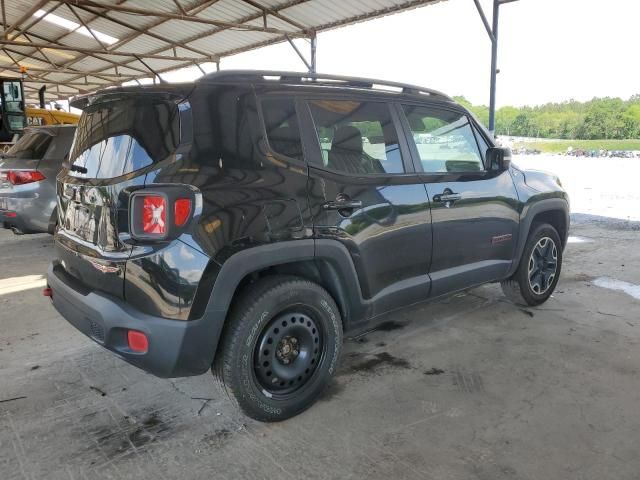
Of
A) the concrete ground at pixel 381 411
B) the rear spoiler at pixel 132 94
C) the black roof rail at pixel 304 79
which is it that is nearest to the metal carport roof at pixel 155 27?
the black roof rail at pixel 304 79

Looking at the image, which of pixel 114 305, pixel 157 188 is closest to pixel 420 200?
pixel 157 188

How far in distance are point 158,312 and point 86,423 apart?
3.07ft

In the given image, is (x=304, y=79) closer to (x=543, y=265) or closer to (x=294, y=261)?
(x=294, y=261)

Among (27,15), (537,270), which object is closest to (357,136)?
(537,270)

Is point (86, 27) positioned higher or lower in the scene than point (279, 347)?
higher

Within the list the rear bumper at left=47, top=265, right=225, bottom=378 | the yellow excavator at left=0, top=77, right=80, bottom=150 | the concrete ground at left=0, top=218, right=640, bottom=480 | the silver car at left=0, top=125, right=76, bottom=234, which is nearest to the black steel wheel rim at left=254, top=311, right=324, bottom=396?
the concrete ground at left=0, top=218, right=640, bottom=480

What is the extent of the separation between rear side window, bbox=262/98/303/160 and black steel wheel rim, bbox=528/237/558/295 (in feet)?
8.49

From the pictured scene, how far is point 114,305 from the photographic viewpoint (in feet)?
7.59

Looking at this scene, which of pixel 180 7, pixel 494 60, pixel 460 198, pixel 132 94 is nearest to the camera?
pixel 132 94

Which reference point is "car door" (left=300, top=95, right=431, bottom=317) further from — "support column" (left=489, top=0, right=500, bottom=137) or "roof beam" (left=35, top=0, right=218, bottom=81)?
"roof beam" (left=35, top=0, right=218, bottom=81)

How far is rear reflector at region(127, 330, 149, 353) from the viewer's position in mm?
2236

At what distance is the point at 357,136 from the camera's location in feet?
9.82

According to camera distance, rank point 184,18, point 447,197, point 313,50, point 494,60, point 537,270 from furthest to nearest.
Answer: point 313,50, point 184,18, point 494,60, point 537,270, point 447,197

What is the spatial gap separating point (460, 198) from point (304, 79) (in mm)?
1402
